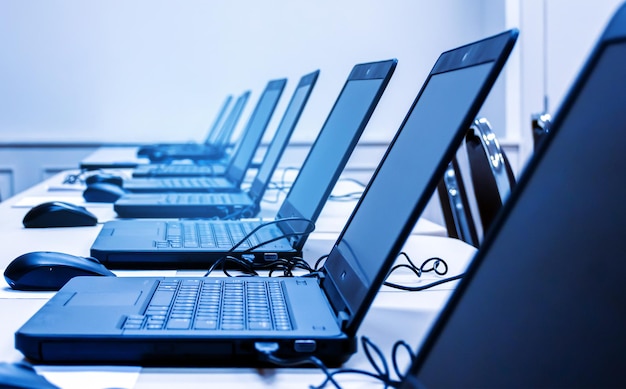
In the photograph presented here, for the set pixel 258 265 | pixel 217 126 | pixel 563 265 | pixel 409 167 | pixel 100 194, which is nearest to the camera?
pixel 563 265

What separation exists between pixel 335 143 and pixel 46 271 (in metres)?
0.43

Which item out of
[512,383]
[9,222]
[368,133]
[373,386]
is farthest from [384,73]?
A: [368,133]

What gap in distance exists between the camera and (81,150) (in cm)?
409

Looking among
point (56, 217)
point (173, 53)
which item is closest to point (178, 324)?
point (56, 217)

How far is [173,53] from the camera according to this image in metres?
4.06

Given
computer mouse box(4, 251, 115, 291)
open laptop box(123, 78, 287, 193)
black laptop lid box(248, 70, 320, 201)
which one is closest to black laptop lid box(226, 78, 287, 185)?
open laptop box(123, 78, 287, 193)

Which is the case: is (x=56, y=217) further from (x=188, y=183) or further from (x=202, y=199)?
→ (x=188, y=183)

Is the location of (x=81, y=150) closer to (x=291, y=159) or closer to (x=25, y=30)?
(x=25, y=30)

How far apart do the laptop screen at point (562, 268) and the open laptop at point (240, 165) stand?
1413 millimetres

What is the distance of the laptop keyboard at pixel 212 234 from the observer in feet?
3.82

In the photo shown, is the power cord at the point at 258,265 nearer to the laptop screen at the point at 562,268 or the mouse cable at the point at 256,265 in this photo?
the mouse cable at the point at 256,265

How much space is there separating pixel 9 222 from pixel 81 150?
2599 millimetres

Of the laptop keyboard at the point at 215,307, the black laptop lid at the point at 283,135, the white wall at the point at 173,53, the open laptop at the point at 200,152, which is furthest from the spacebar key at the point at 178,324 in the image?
the white wall at the point at 173,53

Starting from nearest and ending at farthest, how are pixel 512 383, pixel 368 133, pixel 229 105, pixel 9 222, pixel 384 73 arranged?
1. pixel 512 383
2. pixel 384 73
3. pixel 9 222
4. pixel 229 105
5. pixel 368 133
